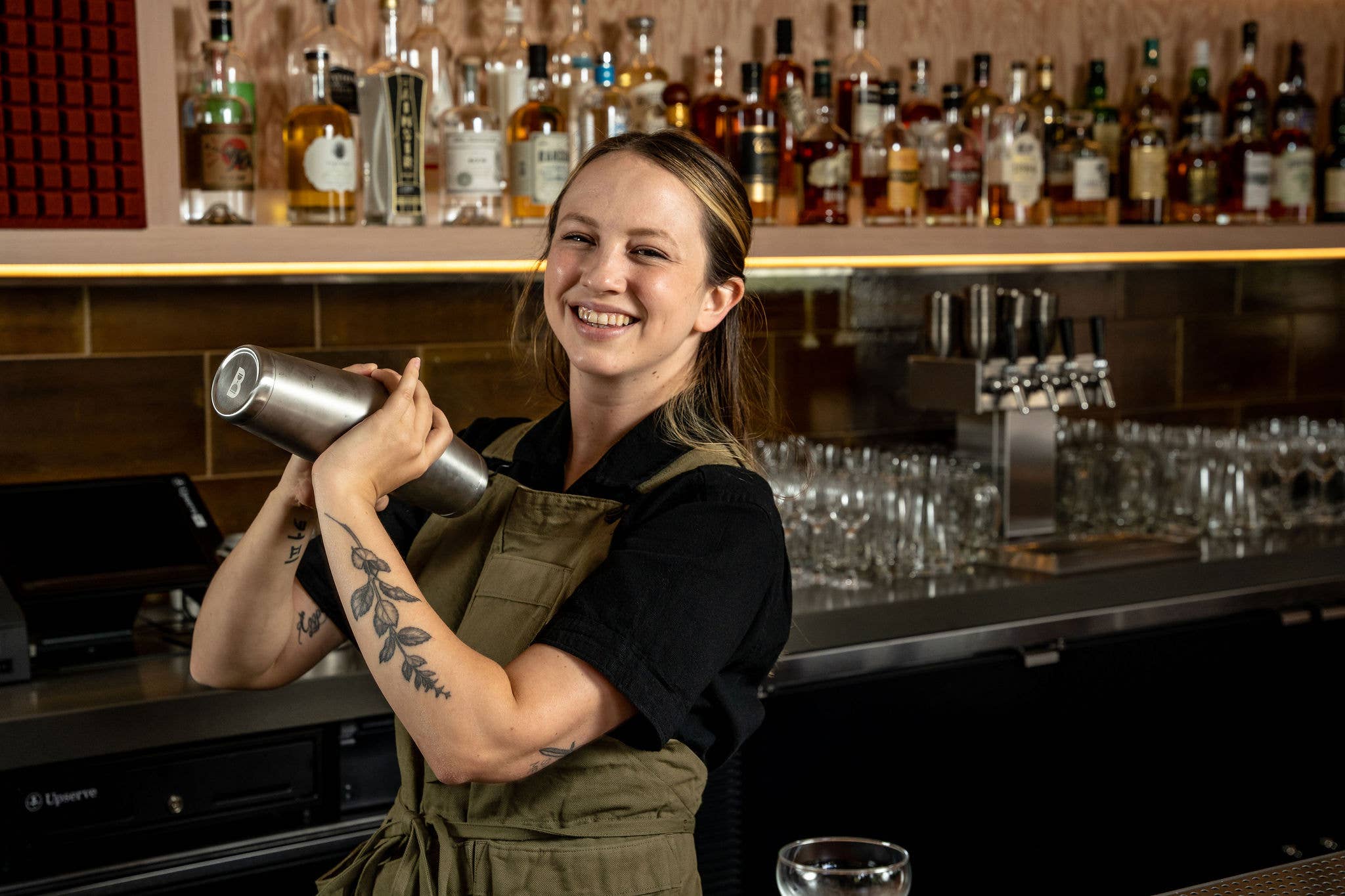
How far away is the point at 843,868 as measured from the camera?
1.03 metres

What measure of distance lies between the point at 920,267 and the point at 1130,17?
2.35 ft

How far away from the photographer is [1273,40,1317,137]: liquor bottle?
3070 millimetres

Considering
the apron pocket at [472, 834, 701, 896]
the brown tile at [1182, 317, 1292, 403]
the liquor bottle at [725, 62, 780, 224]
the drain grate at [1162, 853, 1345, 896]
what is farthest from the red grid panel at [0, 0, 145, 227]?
the brown tile at [1182, 317, 1292, 403]

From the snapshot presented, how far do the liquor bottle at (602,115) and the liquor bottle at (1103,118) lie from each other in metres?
1.07

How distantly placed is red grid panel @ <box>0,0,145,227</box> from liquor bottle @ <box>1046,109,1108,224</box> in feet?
5.44

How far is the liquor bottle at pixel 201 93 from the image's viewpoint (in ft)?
6.74

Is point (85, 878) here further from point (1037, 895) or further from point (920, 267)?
point (920, 267)

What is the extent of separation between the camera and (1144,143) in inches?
111

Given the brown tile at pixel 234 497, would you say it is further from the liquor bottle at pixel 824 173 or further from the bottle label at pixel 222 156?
the liquor bottle at pixel 824 173

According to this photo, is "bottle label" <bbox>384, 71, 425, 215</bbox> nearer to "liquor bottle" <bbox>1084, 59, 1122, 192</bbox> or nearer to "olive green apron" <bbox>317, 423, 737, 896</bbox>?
"olive green apron" <bbox>317, 423, 737, 896</bbox>

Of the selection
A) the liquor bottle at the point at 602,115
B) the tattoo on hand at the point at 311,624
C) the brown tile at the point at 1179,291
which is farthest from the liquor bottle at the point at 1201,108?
the tattoo on hand at the point at 311,624

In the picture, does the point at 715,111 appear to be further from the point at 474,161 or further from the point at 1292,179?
the point at 1292,179

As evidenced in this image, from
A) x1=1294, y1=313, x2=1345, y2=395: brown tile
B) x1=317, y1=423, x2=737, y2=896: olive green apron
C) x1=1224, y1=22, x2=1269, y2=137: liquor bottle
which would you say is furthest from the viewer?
x1=1294, y1=313, x2=1345, y2=395: brown tile

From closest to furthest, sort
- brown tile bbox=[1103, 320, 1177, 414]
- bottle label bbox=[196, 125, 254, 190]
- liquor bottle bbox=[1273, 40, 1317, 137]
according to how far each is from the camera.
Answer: bottle label bbox=[196, 125, 254, 190]
liquor bottle bbox=[1273, 40, 1317, 137]
brown tile bbox=[1103, 320, 1177, 414]
